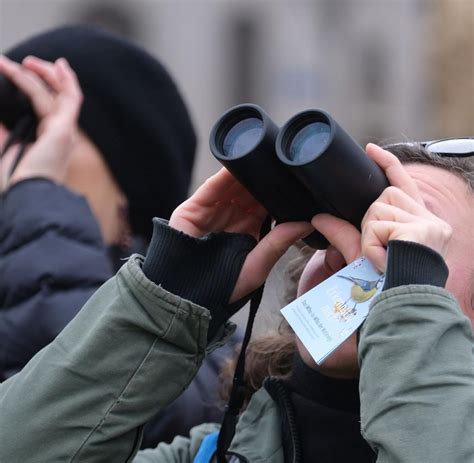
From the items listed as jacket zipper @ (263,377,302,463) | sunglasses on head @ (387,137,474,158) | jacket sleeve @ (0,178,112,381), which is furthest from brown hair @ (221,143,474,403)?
jacket sleeve @ (0,178,112,381)

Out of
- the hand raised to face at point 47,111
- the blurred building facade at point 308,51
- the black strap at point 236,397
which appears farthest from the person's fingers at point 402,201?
the blurred building facade at point 308,51

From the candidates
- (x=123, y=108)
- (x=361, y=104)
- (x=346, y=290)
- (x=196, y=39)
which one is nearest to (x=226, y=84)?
(x=196, y=39)

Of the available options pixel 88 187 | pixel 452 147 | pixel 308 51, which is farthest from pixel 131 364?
pixel 308 51

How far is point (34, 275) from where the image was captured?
219 centimetres

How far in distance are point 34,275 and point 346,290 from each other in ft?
2.76

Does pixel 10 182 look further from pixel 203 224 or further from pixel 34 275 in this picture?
pixel 203 224

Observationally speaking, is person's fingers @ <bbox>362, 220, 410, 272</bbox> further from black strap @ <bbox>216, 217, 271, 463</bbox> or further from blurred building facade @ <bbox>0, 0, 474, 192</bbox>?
blurred building facade @ <bbox>0, 0, 474, 192</bbox>

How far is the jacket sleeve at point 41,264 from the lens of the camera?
216cm

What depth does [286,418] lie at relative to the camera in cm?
177

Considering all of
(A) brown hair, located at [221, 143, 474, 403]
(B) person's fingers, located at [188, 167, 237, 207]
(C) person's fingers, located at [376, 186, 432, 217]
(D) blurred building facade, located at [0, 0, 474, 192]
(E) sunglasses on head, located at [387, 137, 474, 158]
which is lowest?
(D) blurred building facade, located at [0, 0, 474, 192]

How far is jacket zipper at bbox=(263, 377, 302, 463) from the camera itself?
5.65 ft

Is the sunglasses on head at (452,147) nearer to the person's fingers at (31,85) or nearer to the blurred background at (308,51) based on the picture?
the person's fingers at (31,85)

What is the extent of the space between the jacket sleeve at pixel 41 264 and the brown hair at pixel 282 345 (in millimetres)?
345

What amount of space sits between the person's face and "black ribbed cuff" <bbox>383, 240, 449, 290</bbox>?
0.22 m
